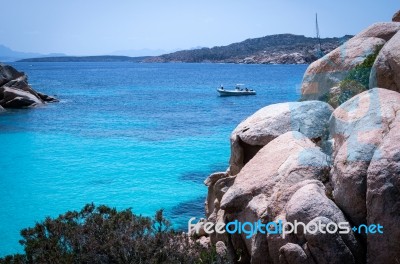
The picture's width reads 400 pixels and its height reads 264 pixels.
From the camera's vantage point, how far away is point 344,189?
7.91m

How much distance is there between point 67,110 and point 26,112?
4317mm

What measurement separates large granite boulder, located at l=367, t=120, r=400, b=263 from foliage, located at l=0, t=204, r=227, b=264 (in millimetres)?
2589

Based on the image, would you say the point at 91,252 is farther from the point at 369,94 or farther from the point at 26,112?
the point at 26,112

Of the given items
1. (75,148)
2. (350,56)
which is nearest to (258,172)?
(350,56)

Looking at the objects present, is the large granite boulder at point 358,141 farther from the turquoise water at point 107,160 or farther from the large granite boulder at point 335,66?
the turquoise water at point 107,160

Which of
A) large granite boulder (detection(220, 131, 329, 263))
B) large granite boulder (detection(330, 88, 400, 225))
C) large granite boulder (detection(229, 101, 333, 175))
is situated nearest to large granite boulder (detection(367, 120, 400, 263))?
large granite boulder (detection(330, 88, 400, 225))

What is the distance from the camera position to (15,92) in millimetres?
49438

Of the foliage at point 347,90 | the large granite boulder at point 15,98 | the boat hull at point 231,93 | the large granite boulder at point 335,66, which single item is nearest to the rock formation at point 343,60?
the large granite boulder at point 335,66

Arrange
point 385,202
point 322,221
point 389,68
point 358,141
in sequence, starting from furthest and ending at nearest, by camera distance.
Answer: point 389,68 → point 358,141 → point 322,221 → point 385,202

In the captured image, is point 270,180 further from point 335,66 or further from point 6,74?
point 6,74

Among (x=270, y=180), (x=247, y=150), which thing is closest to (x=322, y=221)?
(x=270, y=180)

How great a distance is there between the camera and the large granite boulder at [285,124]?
11250 mm

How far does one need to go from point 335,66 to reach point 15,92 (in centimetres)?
4380

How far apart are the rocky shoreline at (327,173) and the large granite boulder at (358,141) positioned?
0.02m
